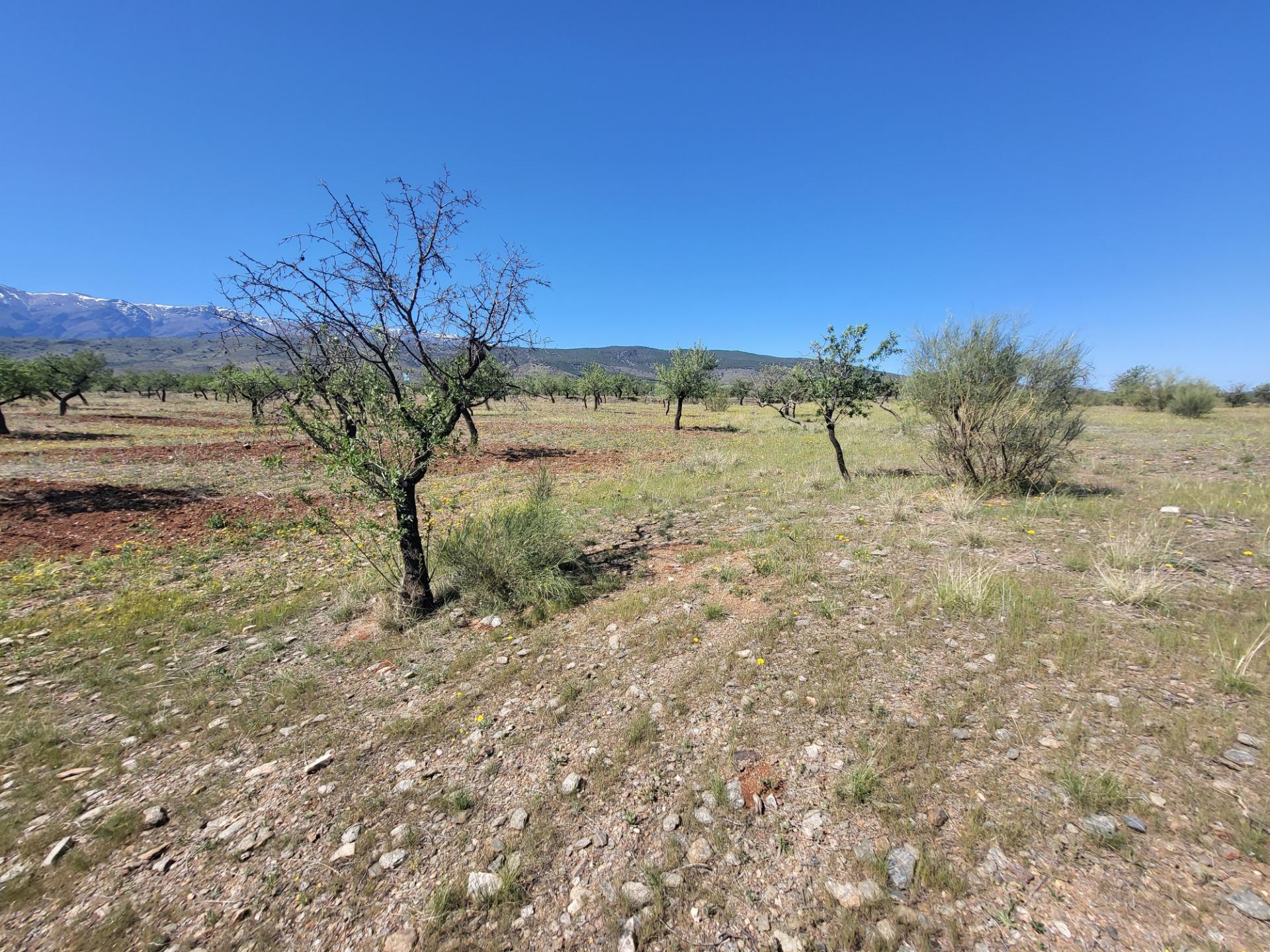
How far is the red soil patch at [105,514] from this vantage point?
8961mm

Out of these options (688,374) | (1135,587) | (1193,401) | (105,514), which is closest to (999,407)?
(1135,587)

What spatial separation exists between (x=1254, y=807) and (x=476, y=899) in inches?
180

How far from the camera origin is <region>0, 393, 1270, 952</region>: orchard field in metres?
2.52

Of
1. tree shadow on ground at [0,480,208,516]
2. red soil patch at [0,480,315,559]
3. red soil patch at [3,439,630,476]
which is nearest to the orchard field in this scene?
red soil patch at [0,480,315,559]

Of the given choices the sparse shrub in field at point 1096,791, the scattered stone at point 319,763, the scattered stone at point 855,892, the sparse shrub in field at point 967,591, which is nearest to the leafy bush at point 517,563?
the scattered stone at point 319,763

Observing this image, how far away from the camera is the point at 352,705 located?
14.6 ft

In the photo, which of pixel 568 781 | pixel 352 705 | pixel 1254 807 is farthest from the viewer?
pixel 352 705

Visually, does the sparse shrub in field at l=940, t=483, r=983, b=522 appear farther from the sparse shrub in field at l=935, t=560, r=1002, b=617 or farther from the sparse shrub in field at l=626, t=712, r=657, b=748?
the sparse shrub in field at l=626, t=712, r=657, b=748

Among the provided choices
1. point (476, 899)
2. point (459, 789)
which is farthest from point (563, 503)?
point (476, 899)

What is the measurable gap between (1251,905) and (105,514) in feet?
56.4

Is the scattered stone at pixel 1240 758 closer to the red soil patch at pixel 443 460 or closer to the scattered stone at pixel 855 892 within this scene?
the scattered stone at pixel 855 892

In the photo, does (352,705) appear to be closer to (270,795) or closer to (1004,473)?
(270,795)

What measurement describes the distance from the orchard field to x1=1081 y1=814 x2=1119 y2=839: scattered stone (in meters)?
0.02

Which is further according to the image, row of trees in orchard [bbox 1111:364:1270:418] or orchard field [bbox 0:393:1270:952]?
row of trees in orchard [bbox 1111:364:1270:418]
